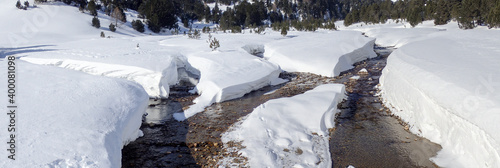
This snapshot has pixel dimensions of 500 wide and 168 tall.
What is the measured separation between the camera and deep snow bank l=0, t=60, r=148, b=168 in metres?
5.40

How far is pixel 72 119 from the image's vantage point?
22.1ft

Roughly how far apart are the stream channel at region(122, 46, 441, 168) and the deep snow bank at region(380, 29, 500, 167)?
16.0 inches

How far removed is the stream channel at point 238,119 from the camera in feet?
24.1

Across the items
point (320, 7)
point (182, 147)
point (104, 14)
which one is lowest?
point (182, 147)

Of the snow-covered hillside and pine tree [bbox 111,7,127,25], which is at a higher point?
pine tree [bbox 111,7,127,25]

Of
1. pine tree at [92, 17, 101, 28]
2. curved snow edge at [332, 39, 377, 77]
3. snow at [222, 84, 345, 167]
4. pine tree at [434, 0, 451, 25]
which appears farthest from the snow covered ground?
pine tree at [434, 0, 451, 25]

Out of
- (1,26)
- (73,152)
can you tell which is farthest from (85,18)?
(73,152)

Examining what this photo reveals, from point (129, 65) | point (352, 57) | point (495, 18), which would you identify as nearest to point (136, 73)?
point (129, 65)

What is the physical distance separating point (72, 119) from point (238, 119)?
4.89 meters

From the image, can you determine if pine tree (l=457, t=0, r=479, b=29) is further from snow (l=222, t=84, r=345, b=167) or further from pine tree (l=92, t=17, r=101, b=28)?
pine tree (l=92, t=17, r=101, b=28)

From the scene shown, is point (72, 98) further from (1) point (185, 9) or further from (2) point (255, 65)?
(1) point (185, 9)

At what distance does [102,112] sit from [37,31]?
104 feet

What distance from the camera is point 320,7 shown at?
290 ft

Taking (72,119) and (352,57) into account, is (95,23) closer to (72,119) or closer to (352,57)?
(352,57)
